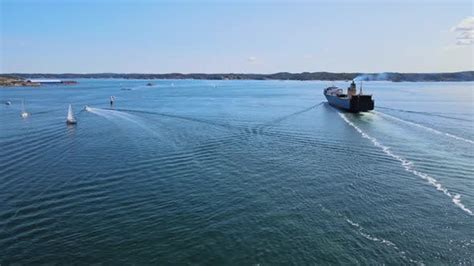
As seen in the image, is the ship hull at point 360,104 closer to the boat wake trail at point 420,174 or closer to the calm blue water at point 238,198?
the calm blue water at point 238,198

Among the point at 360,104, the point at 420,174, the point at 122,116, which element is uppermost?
the point at 360,104

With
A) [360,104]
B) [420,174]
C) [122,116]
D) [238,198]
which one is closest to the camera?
[238,198]

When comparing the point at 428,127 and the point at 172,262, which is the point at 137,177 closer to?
the point at 172,262

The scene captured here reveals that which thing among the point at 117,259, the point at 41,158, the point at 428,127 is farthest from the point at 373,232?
the point at 428,127

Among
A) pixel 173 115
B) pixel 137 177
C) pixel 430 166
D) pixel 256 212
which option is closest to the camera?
pixel 256 212

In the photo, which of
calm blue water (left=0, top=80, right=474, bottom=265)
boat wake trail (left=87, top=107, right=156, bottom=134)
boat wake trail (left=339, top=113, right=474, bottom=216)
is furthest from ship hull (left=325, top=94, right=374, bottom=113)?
boat wake trail (left=87, top=107, right=156, bottom=134)

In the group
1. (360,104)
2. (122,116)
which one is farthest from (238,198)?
(360,104)

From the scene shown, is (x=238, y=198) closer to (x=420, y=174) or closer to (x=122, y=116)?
(x=420, y=174)

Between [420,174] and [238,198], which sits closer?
[238,198]

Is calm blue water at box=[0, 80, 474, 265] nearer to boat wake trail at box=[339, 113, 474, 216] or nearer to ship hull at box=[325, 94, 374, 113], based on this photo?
boat wake trail at box=[339, 113, 474, 216]
